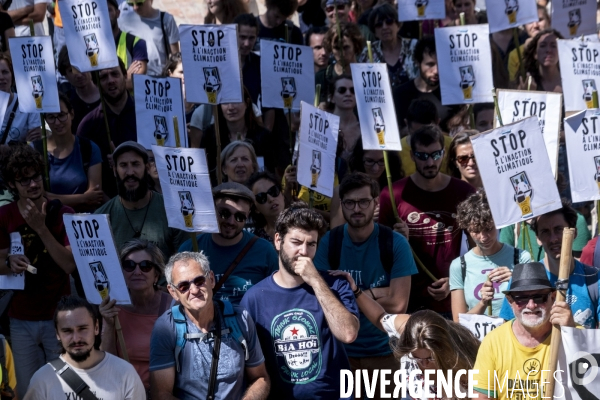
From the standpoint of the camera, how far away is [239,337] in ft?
20.8

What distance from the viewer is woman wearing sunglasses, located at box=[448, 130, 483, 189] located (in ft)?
27.9

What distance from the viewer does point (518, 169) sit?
741cm

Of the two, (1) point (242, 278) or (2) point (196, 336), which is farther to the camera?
(1) point (242, 278)

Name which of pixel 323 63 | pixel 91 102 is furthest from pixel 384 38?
pixel 91 102

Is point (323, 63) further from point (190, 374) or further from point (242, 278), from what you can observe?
point (190, 374)

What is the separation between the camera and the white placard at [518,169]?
7328mm

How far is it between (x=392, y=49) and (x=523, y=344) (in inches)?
216

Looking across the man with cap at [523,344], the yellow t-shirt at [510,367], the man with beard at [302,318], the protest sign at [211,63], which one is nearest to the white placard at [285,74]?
the protest sign at [211,63]

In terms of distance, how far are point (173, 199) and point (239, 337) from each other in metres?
1.61

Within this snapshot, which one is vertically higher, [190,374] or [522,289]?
[522,289]

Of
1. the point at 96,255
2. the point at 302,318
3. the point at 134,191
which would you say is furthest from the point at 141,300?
the point at 302,318

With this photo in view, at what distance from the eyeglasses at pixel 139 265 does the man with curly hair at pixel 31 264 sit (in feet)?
2.10

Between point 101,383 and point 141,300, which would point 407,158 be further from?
point 101,383

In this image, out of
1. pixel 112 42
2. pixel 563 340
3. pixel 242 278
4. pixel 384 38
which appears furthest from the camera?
pixel 384 38
